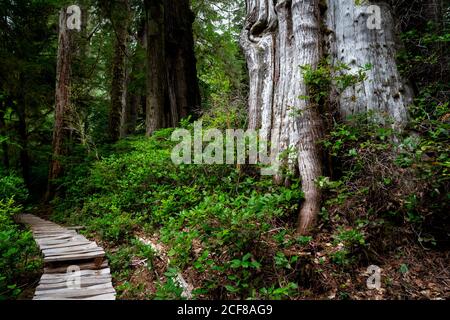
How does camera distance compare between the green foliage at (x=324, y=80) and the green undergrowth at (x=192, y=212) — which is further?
the green foliage at (x=324, y=80)

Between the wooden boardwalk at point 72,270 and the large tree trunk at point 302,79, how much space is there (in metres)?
2.80

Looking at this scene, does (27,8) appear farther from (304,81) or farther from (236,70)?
(304,81)

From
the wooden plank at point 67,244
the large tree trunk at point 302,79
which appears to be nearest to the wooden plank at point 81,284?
the wooden plank at point 67,244

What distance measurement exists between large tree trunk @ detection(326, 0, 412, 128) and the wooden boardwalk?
4.40 meters

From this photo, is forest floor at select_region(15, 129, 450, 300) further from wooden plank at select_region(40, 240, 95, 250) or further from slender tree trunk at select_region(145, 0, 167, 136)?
slender tree trunk at select_region(145, 0, 167, 136)

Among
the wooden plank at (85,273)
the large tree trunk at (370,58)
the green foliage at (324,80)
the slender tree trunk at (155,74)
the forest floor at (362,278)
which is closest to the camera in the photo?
the forest floor at (362,278)

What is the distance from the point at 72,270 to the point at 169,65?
819 cm

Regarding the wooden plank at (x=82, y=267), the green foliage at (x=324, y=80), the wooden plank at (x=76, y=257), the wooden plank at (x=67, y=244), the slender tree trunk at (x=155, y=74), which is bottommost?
the wooden plank at (x=82, y=267)

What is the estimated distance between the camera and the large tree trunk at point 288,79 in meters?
4.12

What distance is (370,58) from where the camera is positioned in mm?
4461

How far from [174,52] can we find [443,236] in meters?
10.0

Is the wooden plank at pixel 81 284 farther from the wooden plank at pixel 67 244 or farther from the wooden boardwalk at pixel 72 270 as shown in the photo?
the wooden plank at pixel 67 244

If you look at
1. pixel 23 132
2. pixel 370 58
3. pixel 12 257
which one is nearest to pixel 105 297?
pixel 12 257

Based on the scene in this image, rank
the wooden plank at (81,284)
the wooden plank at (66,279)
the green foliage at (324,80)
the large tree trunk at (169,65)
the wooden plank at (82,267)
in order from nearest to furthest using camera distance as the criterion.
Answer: the wooden plank at (81,284)
the wooden plank at (66,279)
the wooden plank at (82,267)
the green foliage at (324,80)
the large tree trunk at (169,65)
